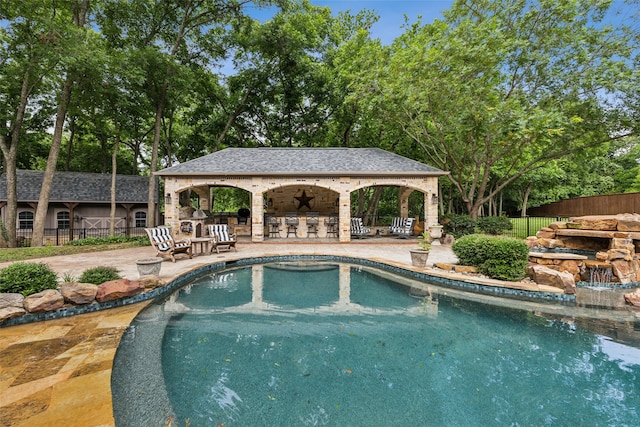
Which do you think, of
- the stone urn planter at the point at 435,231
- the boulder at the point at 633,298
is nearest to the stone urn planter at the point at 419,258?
the boulder at the point at 633,298

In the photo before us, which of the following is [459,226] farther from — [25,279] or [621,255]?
[25,279]

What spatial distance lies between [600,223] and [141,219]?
75.2ft

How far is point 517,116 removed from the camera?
9.98m

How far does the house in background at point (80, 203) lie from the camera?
611 inches

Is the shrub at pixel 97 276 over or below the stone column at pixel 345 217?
below

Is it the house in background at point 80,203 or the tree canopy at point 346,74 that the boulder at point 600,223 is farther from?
the house in background at point 80,203

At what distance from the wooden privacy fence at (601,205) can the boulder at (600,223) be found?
810cm

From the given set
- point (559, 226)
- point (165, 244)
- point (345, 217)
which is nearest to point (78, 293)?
point (165, 244)

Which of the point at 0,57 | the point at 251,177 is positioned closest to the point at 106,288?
the point at 251,177

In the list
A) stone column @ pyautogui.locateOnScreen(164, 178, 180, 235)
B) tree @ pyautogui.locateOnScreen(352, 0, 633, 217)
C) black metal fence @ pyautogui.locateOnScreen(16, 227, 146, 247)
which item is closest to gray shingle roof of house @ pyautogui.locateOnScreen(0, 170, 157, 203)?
black metal fence @ pyautogui.locateOnScreen(16, 227, 146, 247)

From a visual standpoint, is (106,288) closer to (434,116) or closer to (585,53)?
(434,116)

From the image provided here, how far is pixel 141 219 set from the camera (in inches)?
723

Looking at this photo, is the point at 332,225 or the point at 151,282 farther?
the point at 332,225

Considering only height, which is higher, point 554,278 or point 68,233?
point 68,233
